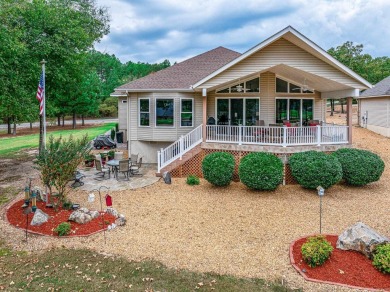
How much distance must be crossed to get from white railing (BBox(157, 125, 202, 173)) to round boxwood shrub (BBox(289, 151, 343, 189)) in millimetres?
5065

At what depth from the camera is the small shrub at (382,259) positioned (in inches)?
242

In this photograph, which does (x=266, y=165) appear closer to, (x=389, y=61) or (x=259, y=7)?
(x=259, y=7)

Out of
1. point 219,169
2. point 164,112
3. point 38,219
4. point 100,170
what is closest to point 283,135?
point 219,169

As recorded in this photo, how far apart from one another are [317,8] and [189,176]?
17022 millimetres

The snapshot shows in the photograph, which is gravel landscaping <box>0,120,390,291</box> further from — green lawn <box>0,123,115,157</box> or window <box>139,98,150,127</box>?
green lawn <box>0,123,115,157</box>

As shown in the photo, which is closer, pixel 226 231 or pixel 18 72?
pixel 226 231

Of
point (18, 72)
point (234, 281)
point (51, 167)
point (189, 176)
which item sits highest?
point (18, 72)

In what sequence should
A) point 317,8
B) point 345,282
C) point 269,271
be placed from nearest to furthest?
point 345,282 < point 269,271 < point 317,8

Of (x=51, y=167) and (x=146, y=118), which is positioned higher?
(x=146, y=118)

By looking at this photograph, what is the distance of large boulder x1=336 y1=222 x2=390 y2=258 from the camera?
6781 millimetres

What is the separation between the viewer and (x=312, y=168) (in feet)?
38.7

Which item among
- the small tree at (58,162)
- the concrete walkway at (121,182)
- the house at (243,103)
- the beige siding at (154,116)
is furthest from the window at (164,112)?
the small tree at (58,162)

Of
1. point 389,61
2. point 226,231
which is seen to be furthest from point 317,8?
point 389,61

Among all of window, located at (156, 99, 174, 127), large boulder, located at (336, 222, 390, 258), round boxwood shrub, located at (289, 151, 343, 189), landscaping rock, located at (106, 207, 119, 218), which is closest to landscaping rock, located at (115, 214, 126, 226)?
landscaping rock, located at (106, 207, 119, 218)
